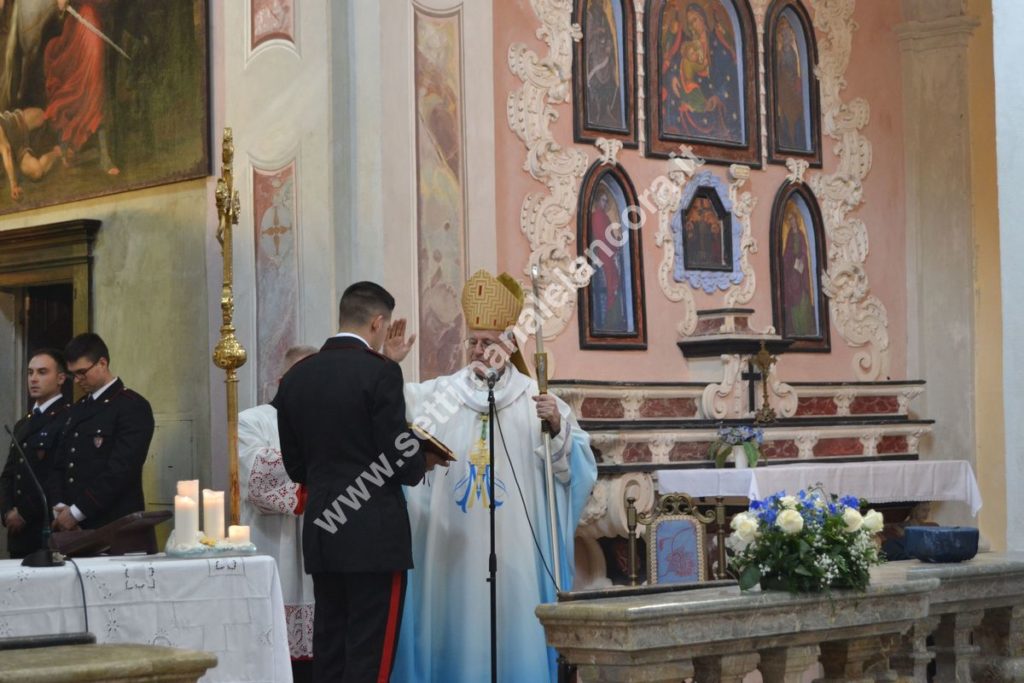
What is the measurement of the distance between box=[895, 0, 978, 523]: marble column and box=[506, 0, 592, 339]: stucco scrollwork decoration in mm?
3136

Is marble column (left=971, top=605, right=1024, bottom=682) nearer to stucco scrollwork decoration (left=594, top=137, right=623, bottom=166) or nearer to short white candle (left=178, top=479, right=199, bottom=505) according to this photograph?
short white candle (left=178, top=479, right=199, bottom=505)

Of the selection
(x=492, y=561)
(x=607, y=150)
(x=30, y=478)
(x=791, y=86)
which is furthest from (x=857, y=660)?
(x=791, y=86)

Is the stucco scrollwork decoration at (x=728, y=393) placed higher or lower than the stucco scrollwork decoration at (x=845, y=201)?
lower

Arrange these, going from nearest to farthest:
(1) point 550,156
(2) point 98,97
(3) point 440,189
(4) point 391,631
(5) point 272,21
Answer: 1. (4) point 391,631
2. (3) point 440,189
3. (5) point 272,21
4. (1) point 550,156
5. (2) point 98,97

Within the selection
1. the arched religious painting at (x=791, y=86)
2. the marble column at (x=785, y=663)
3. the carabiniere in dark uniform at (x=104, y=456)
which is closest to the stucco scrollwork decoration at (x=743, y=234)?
the arched religious painting at (x=791, y=86)

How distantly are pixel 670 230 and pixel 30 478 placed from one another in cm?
460

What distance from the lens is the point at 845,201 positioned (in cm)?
1171

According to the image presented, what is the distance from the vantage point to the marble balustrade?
15.5 feet

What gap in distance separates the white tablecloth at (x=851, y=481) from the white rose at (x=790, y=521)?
13.8 ft

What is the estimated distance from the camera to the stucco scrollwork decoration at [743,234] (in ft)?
35.8

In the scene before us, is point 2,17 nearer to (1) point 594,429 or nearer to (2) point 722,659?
(1) point 594,429

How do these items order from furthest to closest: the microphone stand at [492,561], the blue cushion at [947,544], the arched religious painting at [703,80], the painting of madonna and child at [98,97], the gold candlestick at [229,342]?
1. the arched religious painting at [703,80]
2. the painting of madonna and child at [98,97]
3. the gold candlestick at [229,342]
4. the microphone stand at [492,561]
5. the blue cushion at [947,544]

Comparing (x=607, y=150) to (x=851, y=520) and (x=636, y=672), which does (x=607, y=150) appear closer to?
(x=851, y=520)

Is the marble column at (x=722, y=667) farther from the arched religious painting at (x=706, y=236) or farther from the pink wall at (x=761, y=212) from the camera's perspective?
the arched religious painting at (x=706, y=236)
